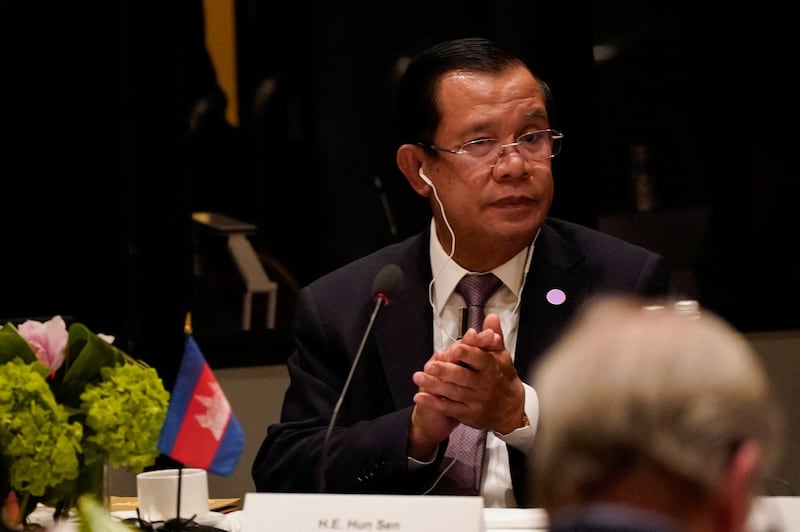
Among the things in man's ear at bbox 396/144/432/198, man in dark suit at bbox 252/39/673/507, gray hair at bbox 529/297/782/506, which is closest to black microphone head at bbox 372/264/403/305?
man in dark suit at bbox 252/39/673/507

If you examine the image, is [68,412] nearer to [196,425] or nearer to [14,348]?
[14,348]

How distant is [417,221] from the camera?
393 centimetres

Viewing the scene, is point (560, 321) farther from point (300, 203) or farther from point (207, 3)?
point (207, 3)

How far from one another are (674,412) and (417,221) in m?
3.11

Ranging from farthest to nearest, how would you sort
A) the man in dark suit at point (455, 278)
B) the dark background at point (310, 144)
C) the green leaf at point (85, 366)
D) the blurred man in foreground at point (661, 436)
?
the dark background at point (310, 144)
the man in dark suit at point (455, 278)
the green leaf at point (85, 366)
the blurred man in foreground at point (661, 436)

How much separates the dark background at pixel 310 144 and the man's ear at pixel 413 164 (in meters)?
1.18

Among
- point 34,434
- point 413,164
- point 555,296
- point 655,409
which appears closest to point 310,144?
point 413,164

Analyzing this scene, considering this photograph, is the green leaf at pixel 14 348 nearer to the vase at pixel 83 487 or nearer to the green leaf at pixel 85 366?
the green leaf at pixel 85 366

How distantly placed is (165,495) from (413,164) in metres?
1.00

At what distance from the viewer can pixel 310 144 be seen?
401 cm

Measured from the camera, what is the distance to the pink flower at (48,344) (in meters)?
1.86

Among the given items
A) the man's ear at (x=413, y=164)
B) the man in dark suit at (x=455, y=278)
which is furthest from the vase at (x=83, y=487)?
the man's ear at (x=413, y=164)

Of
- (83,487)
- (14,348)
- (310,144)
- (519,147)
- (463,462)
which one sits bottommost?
(463,462)

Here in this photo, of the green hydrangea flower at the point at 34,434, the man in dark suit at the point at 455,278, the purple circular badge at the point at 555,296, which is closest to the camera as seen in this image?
the green hydrangea flower at the point at 34,434
